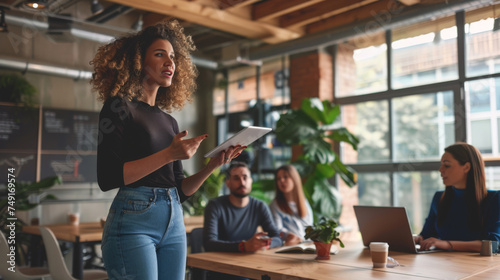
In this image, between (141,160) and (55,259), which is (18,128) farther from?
(141,160)

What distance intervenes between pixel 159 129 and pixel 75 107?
16.5 feet

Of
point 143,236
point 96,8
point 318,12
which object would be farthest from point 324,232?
point 96,8

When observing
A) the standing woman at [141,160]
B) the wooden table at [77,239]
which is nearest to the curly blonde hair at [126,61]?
the standing woman at [141,160]

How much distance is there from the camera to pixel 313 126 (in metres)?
5.03

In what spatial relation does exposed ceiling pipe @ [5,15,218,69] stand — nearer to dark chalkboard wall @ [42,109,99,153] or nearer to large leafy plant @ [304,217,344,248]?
dark chalkboard wall @ [42,109,99,153]

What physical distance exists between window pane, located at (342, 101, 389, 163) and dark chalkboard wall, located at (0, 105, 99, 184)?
3300mm

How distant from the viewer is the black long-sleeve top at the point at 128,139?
1.33 m

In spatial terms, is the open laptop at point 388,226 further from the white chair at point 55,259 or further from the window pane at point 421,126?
the window pane at point 421,126

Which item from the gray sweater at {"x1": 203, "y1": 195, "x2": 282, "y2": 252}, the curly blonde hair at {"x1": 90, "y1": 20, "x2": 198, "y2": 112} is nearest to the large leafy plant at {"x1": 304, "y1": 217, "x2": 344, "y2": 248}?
the gray sweater at {"x1": 203, "y1": 195, "x2": 282, "y2": 252}

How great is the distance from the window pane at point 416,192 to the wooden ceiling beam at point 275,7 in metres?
2.16

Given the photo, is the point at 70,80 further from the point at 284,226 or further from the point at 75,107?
the point at 284,226

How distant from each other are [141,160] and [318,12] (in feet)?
14.2

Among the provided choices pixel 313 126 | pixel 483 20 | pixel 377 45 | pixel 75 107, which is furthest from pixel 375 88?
pixel 75 107

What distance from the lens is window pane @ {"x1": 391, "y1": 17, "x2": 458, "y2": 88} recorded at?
481 centimetres
